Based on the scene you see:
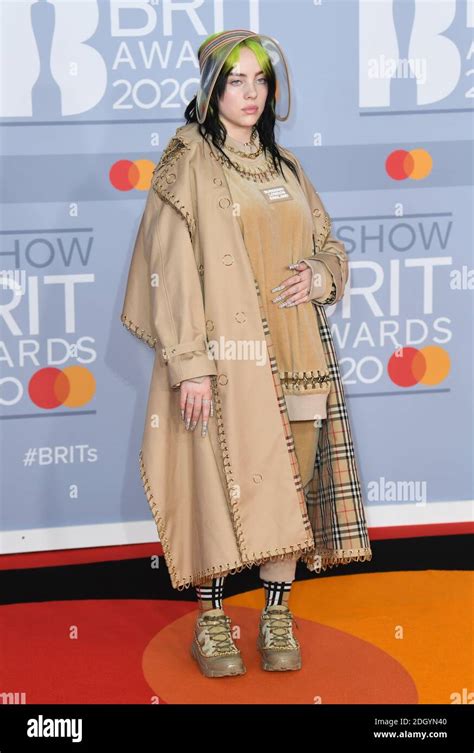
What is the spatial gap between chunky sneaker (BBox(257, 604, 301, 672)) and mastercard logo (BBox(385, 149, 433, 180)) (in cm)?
158

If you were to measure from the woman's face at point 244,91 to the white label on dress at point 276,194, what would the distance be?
17 centimetres

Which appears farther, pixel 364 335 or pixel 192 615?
pixel 364 335

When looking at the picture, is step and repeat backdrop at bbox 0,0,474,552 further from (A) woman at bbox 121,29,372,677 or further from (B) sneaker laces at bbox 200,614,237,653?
(B) sneaker laces at bbox 200,614,237,653

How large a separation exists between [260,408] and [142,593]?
101 cm

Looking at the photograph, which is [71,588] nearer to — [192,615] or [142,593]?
[142,593]

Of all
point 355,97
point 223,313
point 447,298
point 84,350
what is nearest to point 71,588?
point 84,350

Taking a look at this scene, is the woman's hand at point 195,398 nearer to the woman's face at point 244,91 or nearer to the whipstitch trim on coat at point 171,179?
the whipstitch trim on coat at point 171,179

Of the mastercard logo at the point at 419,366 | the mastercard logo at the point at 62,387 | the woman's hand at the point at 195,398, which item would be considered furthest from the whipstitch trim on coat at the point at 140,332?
the mastercard logo at the point at 419,366

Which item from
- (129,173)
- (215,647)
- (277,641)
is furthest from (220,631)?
(129,173)

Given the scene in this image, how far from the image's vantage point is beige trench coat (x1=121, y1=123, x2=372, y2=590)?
254 centimetres

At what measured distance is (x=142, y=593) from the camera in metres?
3.31

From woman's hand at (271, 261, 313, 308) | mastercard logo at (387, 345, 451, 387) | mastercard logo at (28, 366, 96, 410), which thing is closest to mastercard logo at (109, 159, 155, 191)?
mastercard logo at (28, 366, 96, 410)

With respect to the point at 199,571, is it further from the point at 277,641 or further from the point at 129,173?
the point at 129,173

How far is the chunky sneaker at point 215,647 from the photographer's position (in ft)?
8.80
